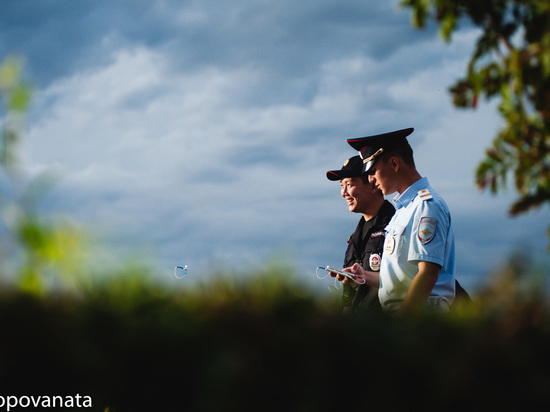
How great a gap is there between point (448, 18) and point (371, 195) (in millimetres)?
4074

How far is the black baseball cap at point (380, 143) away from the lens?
5.32m

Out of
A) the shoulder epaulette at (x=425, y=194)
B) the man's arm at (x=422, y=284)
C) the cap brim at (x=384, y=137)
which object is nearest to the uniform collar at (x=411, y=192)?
the shoulder epaulette at (x=425, y=194)

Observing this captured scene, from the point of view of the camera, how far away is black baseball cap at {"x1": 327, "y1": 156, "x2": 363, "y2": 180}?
253 inches

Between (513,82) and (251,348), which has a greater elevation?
(513,82)

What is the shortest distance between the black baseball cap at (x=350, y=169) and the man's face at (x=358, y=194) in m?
0.07

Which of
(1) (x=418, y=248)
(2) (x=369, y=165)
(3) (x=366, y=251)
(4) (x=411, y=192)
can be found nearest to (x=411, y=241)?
(1) (x=418, y=248)

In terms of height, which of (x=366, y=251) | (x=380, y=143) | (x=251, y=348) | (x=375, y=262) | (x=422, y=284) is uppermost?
(x=380, y=143)

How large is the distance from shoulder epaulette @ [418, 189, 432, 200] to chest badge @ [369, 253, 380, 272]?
1.33 meters

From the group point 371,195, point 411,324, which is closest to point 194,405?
point 411,324

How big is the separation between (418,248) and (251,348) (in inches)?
123

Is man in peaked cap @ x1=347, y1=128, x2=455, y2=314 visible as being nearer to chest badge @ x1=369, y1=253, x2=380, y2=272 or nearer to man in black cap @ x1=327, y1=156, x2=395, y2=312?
chest badge @ x1=369, y1=253, x2=380, y2=272

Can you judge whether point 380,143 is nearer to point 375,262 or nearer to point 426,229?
point 375,262

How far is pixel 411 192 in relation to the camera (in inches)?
189

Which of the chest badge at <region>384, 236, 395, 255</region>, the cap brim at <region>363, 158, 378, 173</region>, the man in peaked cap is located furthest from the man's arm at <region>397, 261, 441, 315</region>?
the cap brim at <region>363, 158, 378, 173</region>
